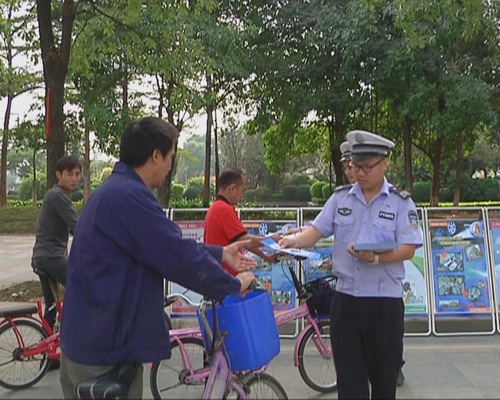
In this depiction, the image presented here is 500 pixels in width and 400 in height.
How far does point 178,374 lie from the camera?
12.6 feet

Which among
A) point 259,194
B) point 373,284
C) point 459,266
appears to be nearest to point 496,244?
point 459,266

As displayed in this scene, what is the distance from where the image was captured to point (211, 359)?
3143 mm

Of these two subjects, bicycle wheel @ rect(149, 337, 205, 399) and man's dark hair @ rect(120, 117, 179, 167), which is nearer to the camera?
man's dark hair @ rect(120, 117, 179, 167)

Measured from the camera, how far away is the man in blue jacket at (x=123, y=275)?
6.59 feet

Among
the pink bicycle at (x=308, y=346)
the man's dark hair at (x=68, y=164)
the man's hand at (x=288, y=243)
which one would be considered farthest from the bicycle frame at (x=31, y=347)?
the man's hand at (x=288, y=243)

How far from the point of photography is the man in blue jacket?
6.59 feet

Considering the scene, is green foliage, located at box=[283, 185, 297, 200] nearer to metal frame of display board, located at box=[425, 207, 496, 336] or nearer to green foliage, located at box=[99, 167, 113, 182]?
green foliage, located at box=[99, 167, 113, 182]

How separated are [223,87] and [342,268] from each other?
15.8 metres

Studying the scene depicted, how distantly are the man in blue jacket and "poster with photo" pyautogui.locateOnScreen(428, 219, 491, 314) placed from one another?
453 cm

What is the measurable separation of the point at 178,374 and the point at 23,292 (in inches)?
203

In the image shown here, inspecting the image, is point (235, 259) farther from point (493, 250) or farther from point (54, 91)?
point (54, 91)

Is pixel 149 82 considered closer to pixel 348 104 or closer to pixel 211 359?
pixel 348 104

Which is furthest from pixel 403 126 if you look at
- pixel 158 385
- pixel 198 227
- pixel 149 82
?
pixel 158 385

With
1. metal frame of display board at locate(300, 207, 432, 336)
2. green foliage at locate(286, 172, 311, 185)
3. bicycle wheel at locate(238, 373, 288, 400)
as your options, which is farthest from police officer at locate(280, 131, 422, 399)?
green foliage at locate(286, 172, 311, 185)
